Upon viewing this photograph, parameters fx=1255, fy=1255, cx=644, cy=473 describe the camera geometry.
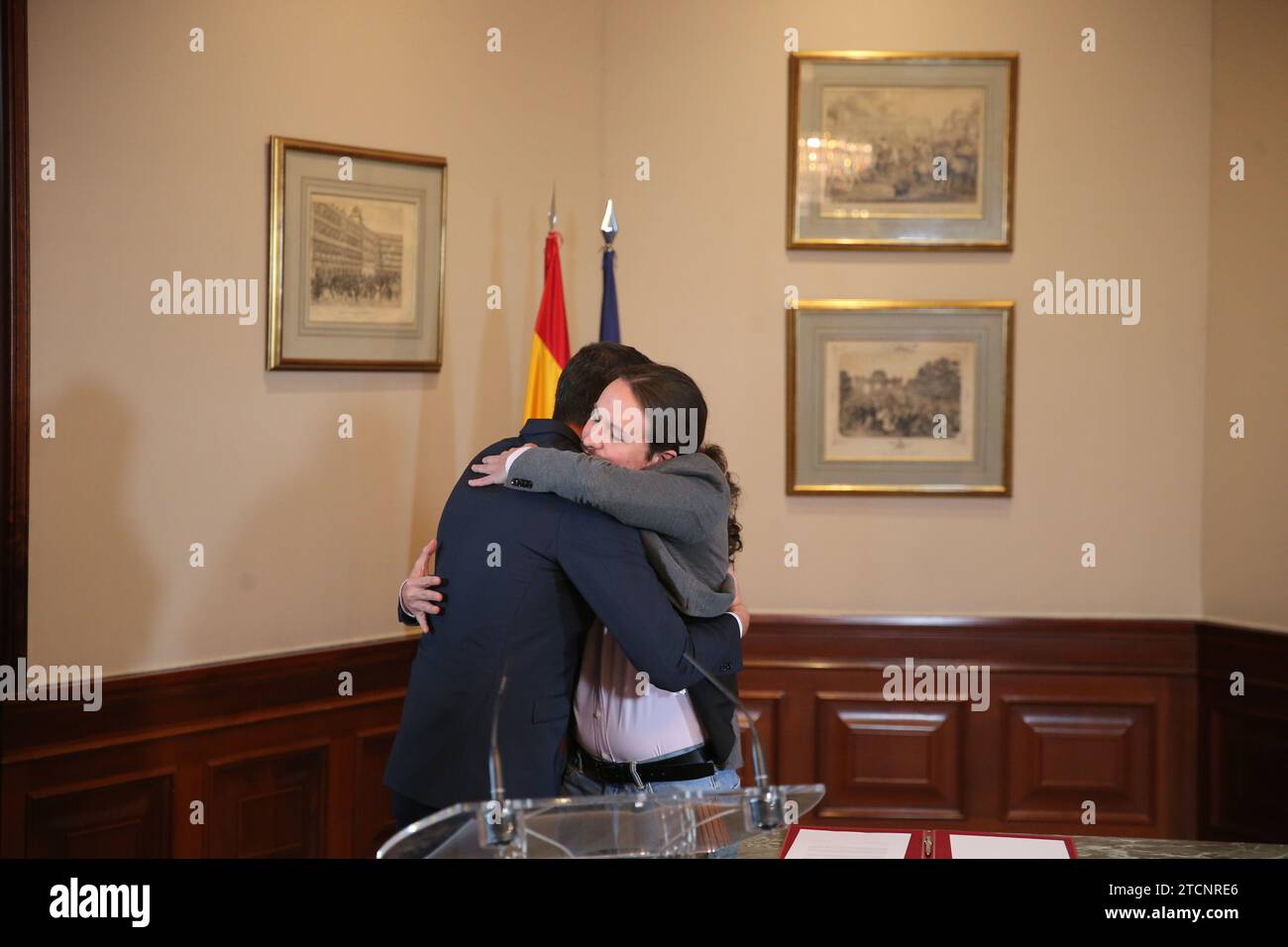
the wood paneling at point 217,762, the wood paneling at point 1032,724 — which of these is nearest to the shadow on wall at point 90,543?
the wood paneling at point 217,762

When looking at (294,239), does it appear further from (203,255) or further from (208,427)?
(208,427)

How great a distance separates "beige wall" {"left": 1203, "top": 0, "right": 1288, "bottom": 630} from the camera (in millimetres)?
4375

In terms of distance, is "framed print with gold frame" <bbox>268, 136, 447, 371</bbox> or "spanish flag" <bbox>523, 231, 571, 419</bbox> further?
"spanish flag" <bbox>523, 231, 571, 419</bbox>

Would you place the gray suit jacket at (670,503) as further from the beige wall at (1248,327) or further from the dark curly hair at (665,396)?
the beige wall at (1248,327)

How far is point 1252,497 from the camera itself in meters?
4.48

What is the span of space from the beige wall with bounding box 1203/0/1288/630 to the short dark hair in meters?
2.80

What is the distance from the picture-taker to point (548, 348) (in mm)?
4152

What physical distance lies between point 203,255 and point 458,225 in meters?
0.98

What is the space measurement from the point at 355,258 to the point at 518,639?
2.03 meters

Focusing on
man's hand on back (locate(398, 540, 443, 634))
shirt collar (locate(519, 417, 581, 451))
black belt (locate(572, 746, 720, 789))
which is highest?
shirt collar (locate(519, 417, 581, 451))

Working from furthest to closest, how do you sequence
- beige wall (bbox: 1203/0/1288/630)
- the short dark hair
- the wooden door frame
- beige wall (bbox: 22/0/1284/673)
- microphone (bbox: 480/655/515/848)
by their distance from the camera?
beige wall (bbox: 1203/0/1288/630) < beige wall (bbox: 22/0/1284/673) < the wooden door frame < the short dark hair < microphone (bbox: 480/655/515/848)

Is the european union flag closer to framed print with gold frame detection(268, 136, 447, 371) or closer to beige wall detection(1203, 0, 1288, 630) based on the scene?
framed print with gold frame detection(268, 136, 447, 371)

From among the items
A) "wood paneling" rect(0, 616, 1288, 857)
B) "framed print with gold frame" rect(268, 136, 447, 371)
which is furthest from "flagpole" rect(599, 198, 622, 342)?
"wood paneling" rect(0, 616, 1288, 857)

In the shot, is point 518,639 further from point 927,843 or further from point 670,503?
point 927,843
